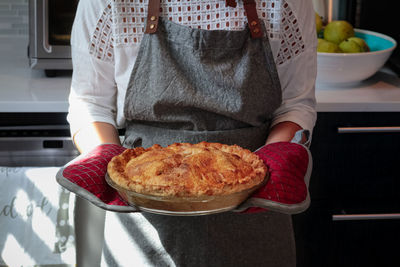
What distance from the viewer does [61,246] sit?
1.44 metres

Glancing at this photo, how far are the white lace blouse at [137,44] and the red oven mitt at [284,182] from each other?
219 millimetres

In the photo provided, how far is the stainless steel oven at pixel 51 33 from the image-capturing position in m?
1.70

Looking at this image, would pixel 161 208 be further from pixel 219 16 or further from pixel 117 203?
pixel 219 16

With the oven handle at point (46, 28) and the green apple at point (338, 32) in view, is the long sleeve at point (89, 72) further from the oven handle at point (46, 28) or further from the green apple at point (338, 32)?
the green apple at point (338, 32)

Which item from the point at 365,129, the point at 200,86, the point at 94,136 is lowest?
the point at 365,129

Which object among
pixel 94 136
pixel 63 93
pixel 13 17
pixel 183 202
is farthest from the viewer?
pixel 13 17

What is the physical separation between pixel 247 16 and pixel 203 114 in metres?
0.24

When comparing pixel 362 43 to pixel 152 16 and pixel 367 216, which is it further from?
pixel 152 16

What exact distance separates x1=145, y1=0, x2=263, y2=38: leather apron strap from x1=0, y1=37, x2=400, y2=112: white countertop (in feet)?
1.68

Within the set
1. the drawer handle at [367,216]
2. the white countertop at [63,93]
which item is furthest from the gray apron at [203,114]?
the drawer handle at [367,216]

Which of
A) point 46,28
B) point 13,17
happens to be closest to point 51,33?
point 46,28

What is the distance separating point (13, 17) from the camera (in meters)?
2.18

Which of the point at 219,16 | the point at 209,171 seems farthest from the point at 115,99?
the point at 209,171

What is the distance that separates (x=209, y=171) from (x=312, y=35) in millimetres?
503
